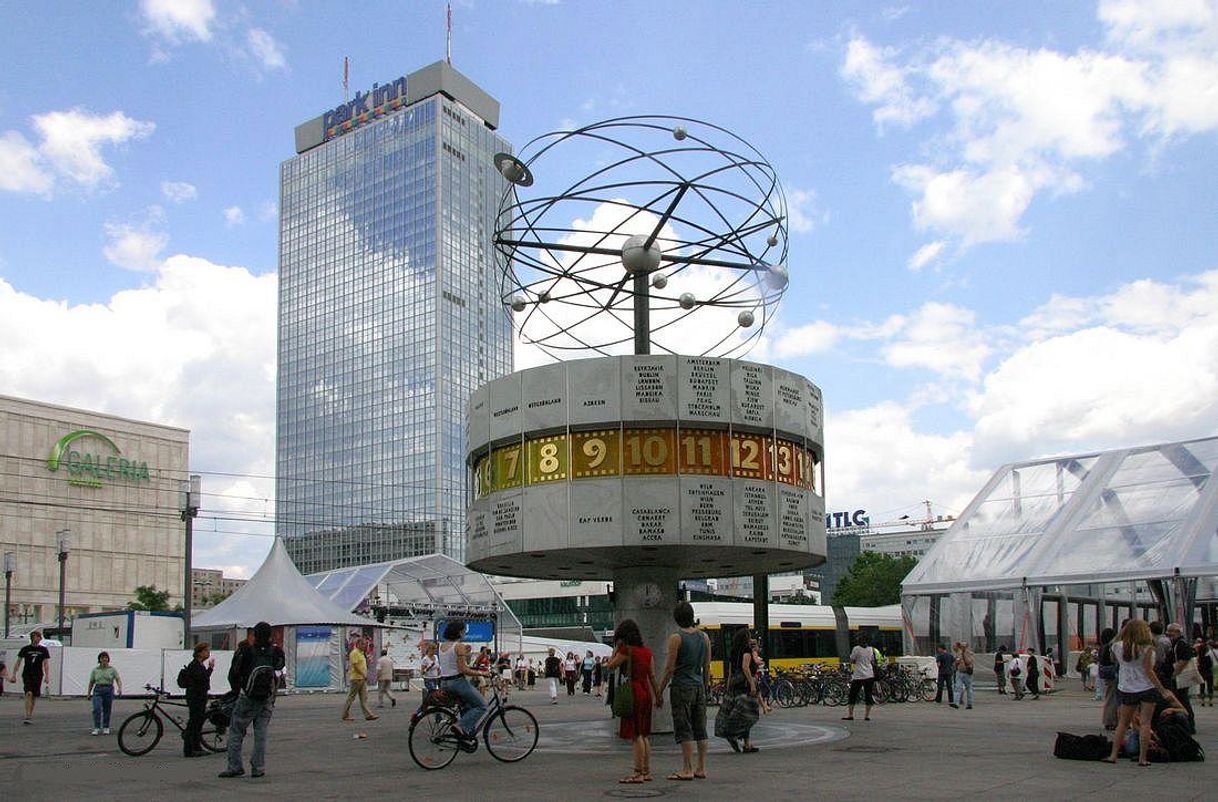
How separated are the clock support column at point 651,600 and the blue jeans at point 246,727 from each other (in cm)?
736

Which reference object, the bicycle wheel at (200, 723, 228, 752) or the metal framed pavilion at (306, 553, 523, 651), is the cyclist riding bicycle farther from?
the metal framed pavilion at (306, 553, 523, 651)

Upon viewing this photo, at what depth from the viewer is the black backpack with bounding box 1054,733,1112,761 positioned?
13103mm

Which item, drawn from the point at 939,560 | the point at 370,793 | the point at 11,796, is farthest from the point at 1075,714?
the point at 11,796

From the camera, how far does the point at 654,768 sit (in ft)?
43.1

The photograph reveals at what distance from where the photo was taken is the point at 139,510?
11381 cm

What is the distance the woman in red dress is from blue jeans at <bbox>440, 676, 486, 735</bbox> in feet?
7.14

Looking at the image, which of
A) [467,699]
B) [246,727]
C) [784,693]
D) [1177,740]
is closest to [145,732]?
[246,727]

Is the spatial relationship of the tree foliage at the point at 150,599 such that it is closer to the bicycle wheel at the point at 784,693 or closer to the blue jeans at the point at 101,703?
the bicycle wheel at the point at 784,693

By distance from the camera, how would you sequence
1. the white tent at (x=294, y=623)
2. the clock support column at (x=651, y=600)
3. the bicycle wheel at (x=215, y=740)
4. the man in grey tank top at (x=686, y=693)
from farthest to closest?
the white tent at (x=294, y=623) < the clock support column at (x=651, y=600) < the bicycle wheel at (x=215, y=740) < the man in grey tank top at (x=686, y=693)

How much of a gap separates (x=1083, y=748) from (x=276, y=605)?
32.4 metres

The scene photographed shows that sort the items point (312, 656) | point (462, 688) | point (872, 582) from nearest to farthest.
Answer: point (462, 688) → point (312, 656) → point (872, 582)

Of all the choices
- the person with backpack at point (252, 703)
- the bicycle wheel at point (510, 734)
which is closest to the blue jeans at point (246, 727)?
the person with backpack at point (252, 703)

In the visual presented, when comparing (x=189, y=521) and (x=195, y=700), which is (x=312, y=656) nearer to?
(x=189, y=521)

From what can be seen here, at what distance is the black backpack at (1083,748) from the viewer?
13103mm
